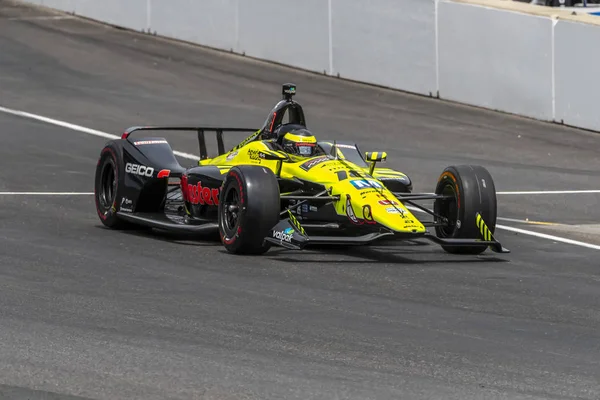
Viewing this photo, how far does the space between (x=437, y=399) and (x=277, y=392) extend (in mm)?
838

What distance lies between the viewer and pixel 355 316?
31.7 feet

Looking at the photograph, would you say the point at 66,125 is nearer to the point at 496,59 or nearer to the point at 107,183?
the point at 496,59

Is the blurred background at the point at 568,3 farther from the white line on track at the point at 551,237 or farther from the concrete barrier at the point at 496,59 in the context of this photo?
the white line on track at the point at 551,237

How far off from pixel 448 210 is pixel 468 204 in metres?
0.52

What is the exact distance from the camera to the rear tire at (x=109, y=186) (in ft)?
46.0

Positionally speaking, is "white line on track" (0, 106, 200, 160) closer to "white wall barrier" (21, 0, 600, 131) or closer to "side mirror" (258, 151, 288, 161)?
"white wall barrier" (21, 0, 600, 131)

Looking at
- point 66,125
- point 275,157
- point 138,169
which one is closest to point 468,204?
point 275,157

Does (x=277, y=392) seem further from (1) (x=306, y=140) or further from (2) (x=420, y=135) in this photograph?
(2) (x=420, y=135)

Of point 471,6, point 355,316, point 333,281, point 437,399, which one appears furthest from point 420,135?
point 437,399

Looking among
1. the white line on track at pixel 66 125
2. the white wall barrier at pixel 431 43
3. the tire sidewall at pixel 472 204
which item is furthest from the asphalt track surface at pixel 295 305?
the white wall barrier at pixel 431 43

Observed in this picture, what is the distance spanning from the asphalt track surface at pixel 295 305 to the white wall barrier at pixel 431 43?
1692 millimetres

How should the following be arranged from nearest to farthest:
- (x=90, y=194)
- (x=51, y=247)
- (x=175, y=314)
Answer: (x=175, y=314) → (x=51, y=247) → (x=90, y=194)

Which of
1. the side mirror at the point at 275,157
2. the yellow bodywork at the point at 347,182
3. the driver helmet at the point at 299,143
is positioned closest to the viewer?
the yellow bodywork at the point at 347,182

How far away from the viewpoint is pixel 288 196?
12320 millimetres
